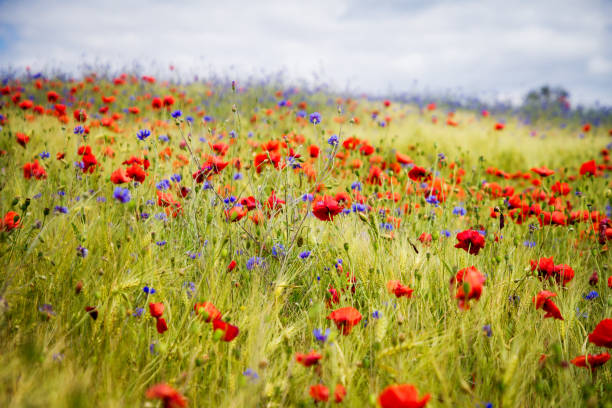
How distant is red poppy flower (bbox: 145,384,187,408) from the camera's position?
70 cm

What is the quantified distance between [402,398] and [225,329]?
0.46 m

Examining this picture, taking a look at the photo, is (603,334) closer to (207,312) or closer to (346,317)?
(346,317)

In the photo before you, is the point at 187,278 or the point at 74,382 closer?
the point at 74,382

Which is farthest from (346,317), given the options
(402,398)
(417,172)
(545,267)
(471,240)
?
(417,172)

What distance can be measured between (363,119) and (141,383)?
25.7ft

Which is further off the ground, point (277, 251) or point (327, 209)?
point (327, 209)

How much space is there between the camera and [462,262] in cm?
158

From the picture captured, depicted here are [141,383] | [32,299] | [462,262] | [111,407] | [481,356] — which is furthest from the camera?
[462,262]

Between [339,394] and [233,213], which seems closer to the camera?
[339,394]

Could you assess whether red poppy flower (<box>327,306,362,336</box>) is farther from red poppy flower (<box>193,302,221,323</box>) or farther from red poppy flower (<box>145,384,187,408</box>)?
red poppy flower (<box>145,384,187,408</box>)

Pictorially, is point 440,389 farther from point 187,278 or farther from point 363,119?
point 363,119

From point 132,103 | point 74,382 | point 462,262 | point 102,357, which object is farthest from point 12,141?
point 132,103

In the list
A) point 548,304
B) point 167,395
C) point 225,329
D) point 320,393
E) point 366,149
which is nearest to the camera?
point 167,395

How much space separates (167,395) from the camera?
702 millimetres
